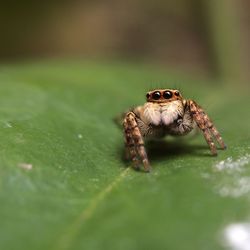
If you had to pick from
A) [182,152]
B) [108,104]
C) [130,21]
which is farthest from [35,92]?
[130,21]

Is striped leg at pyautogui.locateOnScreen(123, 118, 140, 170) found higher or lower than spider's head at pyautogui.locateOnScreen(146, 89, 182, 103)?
lower

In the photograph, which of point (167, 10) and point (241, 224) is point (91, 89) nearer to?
point (167, 10)

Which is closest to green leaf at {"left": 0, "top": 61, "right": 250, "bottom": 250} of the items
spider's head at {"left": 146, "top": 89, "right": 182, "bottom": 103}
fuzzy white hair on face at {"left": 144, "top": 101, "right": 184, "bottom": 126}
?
fuzzy white hair on face at {"left": 144, "top": 101, "right": 184, "bottom": 126}

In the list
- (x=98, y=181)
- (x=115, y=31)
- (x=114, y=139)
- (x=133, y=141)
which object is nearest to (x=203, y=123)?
(x=133, y=141)

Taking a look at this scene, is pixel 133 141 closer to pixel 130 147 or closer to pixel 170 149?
pixel 130 147

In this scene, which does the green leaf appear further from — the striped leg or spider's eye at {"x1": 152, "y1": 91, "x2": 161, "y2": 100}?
spider's eye at {"x1": 152, "y1": 91, "x2": 161, "y2": 100}

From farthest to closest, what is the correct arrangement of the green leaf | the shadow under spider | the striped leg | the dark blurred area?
the dark blurred area < the shadow under spider < the striped leg < the green leaf
